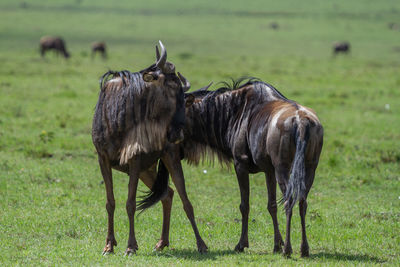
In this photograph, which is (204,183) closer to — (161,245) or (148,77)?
(161,245)

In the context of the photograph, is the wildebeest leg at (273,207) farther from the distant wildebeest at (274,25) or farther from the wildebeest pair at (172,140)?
the distant wildebeest at (274,25)

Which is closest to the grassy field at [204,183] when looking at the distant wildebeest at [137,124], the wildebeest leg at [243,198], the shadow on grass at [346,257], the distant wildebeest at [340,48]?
the shadow on grass at [346,257]

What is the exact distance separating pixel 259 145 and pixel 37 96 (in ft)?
45.2

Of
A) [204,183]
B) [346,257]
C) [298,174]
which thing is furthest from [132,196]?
[204,183]

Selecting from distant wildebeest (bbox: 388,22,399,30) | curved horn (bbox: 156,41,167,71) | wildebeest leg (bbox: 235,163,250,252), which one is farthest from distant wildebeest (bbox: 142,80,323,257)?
distant wildebeest (bbox: 388,22,399,30)

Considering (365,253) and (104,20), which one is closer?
(365,253)

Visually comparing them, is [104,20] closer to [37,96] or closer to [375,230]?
[37,96]

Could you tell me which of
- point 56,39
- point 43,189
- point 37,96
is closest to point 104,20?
point 56,39

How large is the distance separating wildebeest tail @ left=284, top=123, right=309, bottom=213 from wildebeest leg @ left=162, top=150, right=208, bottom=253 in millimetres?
1096

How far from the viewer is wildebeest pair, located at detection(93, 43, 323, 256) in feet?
22.5

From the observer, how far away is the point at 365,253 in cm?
723

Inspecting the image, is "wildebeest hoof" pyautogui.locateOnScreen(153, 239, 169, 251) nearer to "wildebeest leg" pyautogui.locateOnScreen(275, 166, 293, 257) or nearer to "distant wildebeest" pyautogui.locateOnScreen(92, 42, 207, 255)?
"distant wildebeest" pyautogui.locateOnScreen(92, 42, 207, 255)

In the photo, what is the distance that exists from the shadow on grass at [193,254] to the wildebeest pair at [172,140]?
0.40 feet

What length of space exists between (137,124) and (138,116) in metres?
0.09
